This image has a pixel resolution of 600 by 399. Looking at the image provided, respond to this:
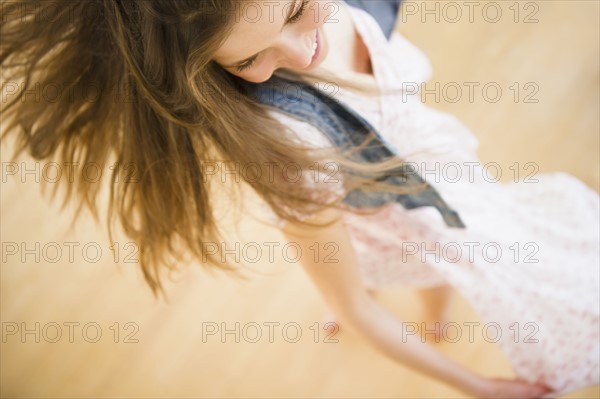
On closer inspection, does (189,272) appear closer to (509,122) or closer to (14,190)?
(14,190)

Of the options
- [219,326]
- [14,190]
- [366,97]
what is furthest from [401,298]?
[14,190]

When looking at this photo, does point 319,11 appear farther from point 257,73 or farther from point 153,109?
point 153,109

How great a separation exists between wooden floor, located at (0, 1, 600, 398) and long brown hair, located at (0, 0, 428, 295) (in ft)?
1.50

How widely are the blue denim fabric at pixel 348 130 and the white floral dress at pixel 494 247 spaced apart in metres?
0.03

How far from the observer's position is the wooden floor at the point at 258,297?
1.35 metres

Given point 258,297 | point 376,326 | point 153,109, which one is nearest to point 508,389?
point 376,326

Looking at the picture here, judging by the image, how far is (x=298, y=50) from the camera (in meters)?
0.71

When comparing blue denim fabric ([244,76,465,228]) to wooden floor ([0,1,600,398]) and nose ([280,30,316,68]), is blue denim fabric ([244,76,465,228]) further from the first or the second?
wooden floor ([0,1,600,398])

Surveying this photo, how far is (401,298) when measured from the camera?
135 cm

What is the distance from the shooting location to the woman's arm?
91cm

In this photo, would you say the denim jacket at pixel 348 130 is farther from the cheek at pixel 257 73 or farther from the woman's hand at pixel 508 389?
the woman's hand at pixel 508 389

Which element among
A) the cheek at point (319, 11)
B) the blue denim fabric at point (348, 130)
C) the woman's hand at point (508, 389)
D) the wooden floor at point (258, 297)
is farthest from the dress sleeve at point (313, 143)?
the wooden floor at point (258, 297)

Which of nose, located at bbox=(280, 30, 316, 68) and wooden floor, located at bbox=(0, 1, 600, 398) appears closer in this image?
nose, located at bbox=(280, 30, 316, 68)

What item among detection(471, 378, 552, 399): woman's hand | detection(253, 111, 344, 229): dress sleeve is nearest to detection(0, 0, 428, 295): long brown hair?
detection(253, 111, 344, 229): dress sleeve
